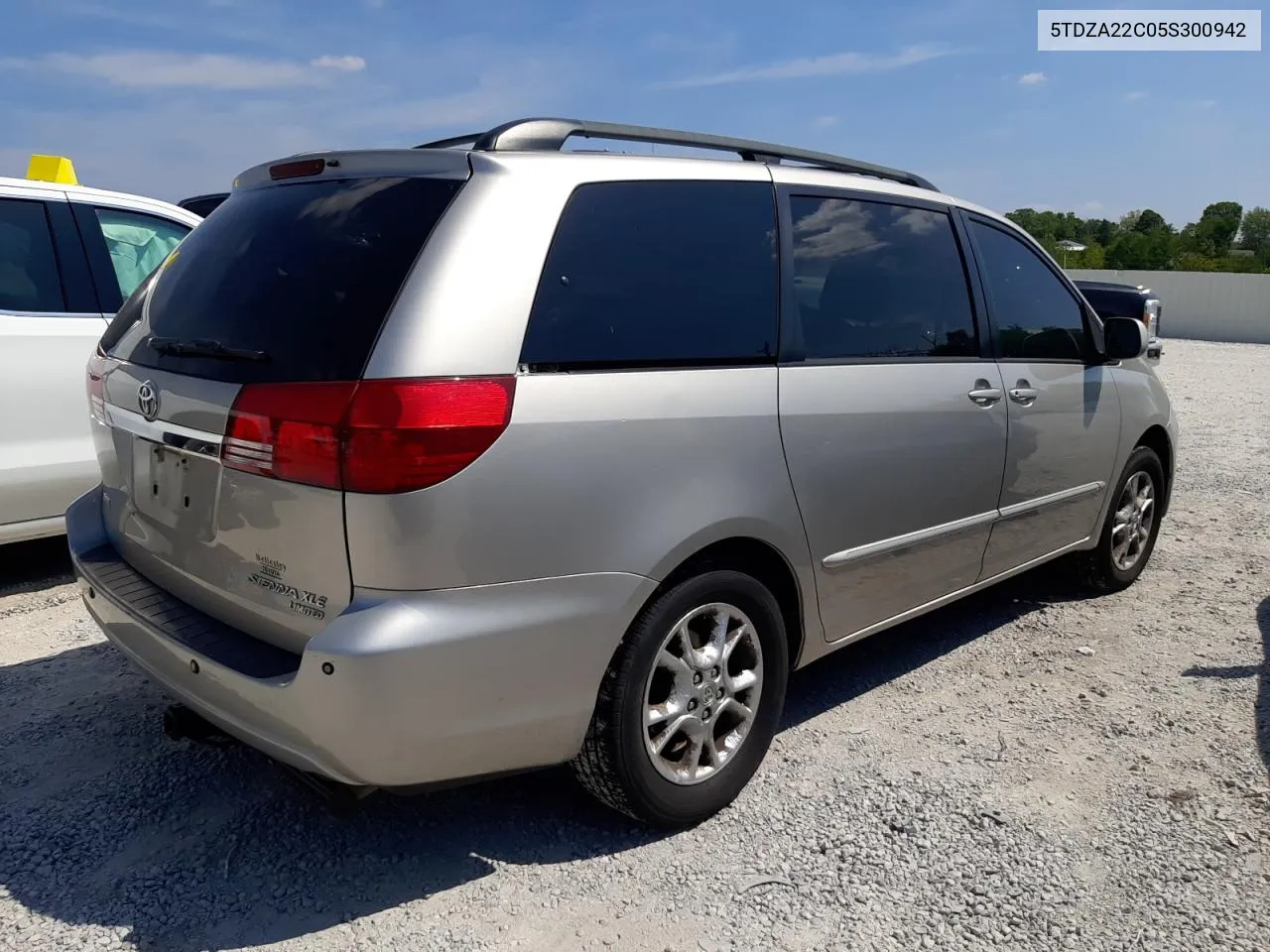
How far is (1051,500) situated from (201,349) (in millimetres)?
3331

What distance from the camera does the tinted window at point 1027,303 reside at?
4090 millimetres

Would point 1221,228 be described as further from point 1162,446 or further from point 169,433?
point 169,433

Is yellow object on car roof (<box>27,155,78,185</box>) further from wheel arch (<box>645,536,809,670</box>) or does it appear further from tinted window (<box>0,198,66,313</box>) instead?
wheel arch (<box>645,536,809,670</box>)

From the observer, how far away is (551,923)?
8.32ft

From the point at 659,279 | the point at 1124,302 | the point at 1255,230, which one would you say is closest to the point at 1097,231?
the point at 1255,230

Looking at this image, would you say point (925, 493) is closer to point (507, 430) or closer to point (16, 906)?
point (507, 430)

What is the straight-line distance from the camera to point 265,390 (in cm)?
236

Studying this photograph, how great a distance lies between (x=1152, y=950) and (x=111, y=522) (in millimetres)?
3029

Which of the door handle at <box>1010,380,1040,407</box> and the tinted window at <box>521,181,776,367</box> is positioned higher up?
the tinted window at <box>521,181,776,367</box>

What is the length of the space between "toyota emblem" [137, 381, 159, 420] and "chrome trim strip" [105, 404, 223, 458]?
21 millimetres

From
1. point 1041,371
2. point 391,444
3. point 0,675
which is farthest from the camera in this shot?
point 1041,371

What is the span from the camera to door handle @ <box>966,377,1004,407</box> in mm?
3736

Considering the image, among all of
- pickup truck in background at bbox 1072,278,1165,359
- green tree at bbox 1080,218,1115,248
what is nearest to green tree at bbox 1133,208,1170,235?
green tree at bbox 1080,218,1115,248

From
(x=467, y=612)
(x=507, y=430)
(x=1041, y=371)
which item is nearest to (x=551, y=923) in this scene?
(x=467, y=612)
